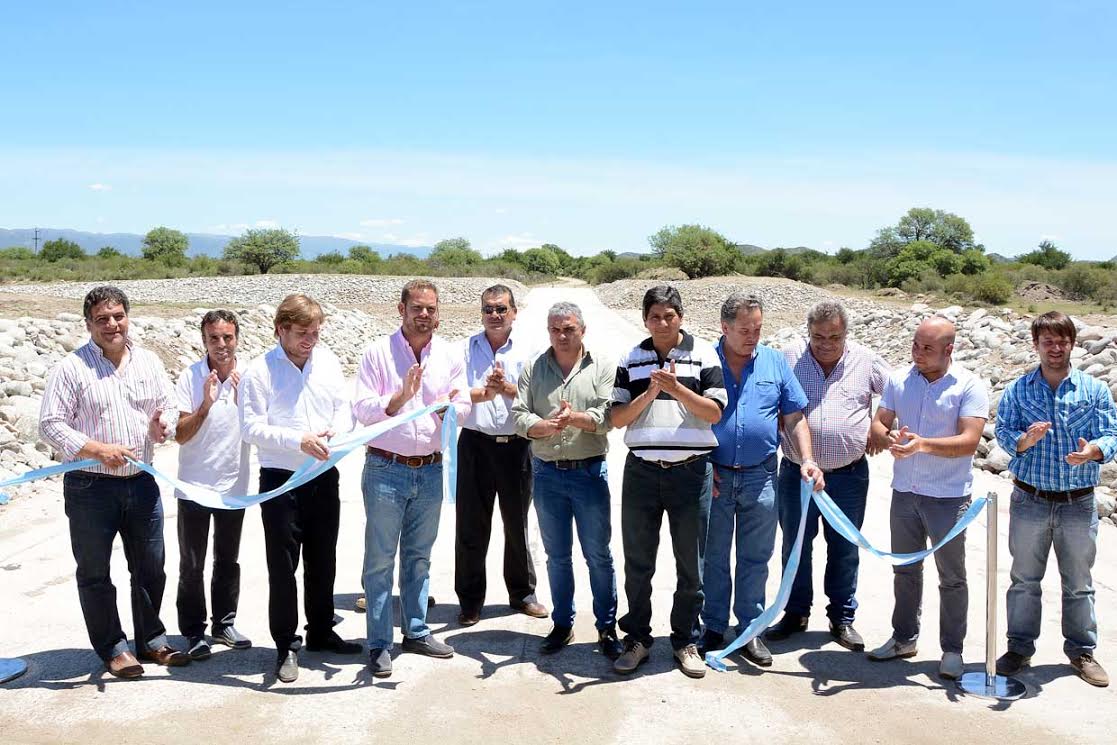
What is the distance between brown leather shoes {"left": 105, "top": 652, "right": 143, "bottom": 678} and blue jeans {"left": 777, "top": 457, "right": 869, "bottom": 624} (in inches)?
162

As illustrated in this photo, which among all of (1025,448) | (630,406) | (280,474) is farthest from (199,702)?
(1025,448)

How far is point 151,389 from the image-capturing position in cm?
512

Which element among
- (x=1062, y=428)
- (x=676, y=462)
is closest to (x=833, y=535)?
(x=676, y=462)

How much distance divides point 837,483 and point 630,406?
64.2 inches

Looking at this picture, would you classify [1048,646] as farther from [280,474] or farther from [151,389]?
[151,389]

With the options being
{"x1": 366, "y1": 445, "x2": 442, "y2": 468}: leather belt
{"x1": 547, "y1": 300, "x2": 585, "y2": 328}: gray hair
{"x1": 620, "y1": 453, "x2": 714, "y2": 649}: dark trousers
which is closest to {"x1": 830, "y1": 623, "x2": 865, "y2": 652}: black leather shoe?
{"x1": 620, "y1": 453, "x2": 714, "y2": 649}: dark trousers

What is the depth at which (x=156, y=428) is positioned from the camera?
16.8ft

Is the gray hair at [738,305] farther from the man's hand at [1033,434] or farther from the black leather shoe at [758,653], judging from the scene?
the black leather shoe at [758,653]

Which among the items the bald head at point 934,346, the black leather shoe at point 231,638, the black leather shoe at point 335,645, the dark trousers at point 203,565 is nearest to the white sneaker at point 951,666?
the bald head at point 934,346

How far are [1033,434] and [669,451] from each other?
2.10 metres

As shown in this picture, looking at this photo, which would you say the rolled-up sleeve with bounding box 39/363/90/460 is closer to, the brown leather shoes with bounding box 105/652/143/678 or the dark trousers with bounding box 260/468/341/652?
the dark trousers with bounding box 260/468/341/652

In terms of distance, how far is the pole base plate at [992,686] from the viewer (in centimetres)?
497

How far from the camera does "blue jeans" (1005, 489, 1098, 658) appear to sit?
17.0ft

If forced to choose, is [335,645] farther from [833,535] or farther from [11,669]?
[833,535]
